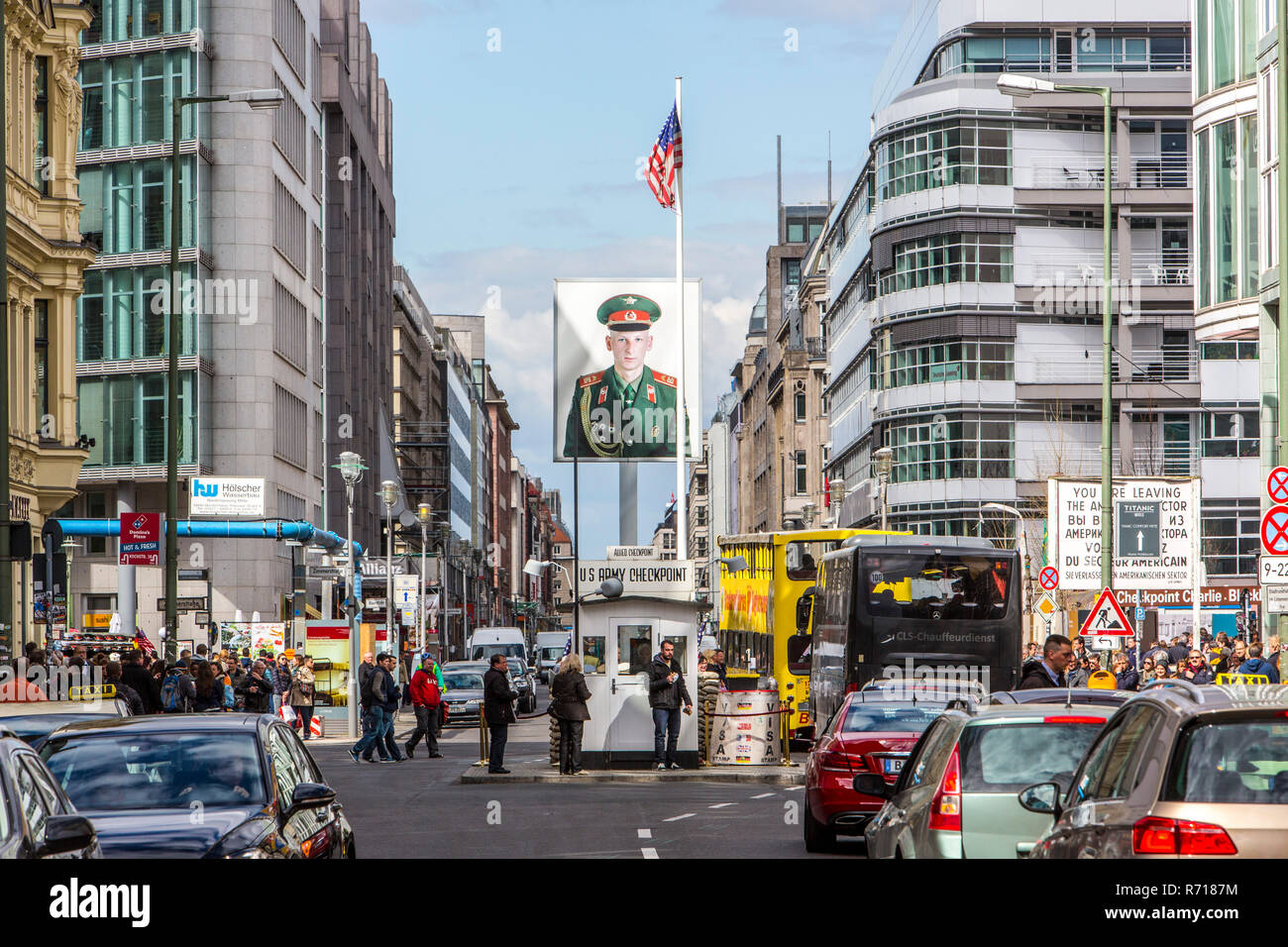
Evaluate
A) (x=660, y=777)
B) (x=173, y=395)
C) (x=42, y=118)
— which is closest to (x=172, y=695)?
(x=173, y=395)

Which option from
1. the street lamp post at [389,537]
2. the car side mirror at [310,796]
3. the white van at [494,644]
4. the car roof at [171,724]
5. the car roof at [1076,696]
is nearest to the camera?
the car side mirror at [310,796]

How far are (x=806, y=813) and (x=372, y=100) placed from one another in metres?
101

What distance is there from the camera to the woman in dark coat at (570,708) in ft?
97.1

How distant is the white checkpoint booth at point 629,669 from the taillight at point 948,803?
19.5 meters

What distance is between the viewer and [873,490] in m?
85.2

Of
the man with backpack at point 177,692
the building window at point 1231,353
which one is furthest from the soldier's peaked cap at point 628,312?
the building window at point 1231,353

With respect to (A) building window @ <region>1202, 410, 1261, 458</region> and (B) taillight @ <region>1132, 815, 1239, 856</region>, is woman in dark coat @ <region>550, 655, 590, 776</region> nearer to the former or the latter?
(B) taillight @ <region>1132, 815, 1239, 856</region>

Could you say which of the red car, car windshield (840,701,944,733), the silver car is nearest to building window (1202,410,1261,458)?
car windshield (840,701,944,733)

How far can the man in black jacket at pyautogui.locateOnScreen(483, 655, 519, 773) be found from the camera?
30.5 meters

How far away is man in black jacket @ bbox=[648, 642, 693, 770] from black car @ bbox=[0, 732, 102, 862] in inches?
832

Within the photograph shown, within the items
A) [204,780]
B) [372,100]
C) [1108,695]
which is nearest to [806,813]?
[1108,695]

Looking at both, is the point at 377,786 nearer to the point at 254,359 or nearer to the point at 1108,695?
the point at 1108,695

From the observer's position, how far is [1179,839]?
723cm

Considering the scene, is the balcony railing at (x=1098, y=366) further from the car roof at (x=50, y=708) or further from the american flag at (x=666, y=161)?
the car roof at (x=50, y=708)
